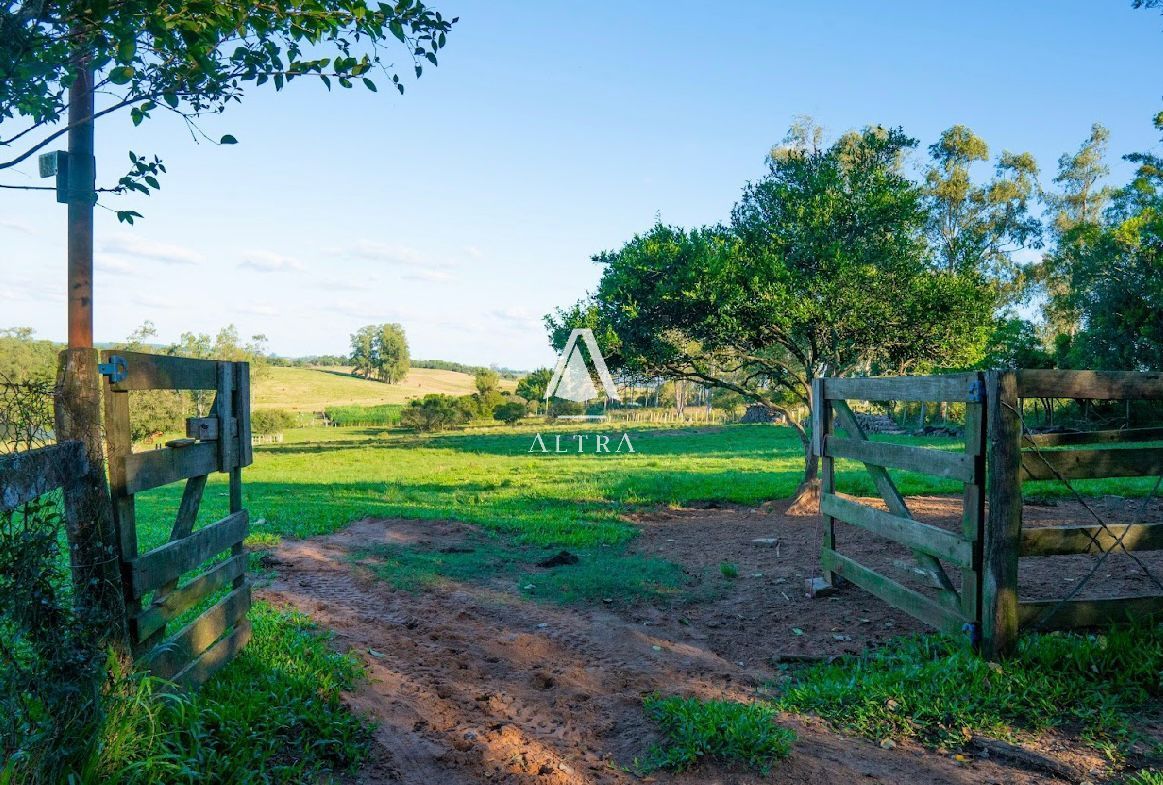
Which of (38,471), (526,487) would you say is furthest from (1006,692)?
(526,487)

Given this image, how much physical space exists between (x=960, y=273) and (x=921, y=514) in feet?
14.3

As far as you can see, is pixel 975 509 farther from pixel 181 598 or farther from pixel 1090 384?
pixel 181 598

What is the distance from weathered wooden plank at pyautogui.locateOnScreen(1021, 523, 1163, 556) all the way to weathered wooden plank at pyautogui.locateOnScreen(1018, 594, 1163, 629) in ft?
1.22

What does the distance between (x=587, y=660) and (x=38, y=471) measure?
4071 millimetres

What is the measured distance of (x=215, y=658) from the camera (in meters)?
4.39

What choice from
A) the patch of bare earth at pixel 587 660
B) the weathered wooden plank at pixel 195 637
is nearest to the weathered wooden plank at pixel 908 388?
the patch of bare earth at pixel 587 660

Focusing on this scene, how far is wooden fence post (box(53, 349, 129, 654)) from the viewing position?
334cm

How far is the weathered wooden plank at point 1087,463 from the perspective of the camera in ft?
16.5

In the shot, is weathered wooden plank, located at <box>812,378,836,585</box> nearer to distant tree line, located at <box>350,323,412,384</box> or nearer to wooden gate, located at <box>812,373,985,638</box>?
wooden gate, located at <box>812,373,985,638</box>

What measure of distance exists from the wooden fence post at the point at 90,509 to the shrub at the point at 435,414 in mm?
47981

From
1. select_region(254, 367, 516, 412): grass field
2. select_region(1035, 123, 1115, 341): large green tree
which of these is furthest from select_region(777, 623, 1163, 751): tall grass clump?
select_region(254, 367, 516, 412): grass field

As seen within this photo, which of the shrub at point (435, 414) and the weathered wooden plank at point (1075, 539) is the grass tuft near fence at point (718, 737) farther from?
the shrub at point (435, 414)

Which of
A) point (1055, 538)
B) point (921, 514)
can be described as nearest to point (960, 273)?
point (921, 514)

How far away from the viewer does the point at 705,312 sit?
12.4 meters
